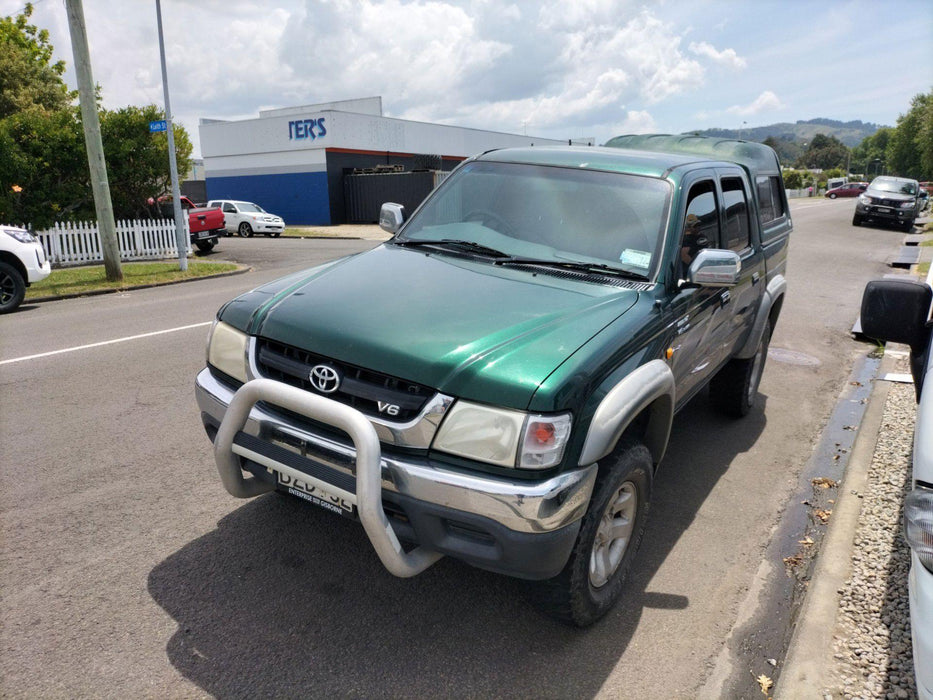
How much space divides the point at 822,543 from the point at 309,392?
2892 mm

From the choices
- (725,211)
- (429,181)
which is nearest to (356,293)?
(725,211)

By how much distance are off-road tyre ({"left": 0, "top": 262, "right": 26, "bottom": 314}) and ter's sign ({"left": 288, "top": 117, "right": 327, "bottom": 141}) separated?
1086 inches

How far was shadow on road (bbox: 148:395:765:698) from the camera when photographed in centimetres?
272

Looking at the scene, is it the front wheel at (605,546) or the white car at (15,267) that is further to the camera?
the white car at (15,267)

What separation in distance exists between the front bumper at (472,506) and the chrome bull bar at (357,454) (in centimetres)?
3

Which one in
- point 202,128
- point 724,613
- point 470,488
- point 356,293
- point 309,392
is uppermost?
point 202,128

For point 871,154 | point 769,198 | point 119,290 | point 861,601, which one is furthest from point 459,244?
point 871,154

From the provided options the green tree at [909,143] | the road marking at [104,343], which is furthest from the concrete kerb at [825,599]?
the green tree at [909,143]

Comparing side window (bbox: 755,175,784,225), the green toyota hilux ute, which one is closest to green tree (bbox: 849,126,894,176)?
side window (bbox: 755,175,784,225)

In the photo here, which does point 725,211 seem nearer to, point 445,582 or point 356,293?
point 356,293

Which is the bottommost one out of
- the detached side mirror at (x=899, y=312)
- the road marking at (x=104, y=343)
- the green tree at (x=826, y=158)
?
the road marking at (x=104, y=343)

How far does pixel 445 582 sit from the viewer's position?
133 inches

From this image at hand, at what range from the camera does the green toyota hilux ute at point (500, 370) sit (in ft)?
8.39

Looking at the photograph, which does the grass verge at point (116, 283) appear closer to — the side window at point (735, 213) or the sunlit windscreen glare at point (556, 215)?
the sunlit windscreen glare at point (556, 215)
